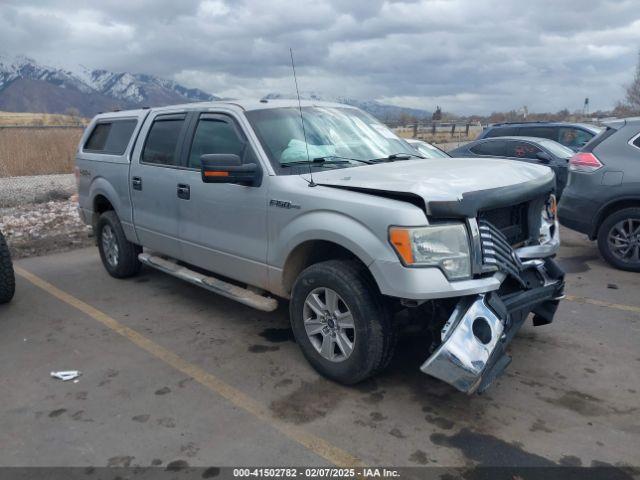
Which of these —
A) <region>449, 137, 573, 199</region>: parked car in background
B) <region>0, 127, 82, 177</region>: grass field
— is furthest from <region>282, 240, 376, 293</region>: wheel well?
<region>0, 127, 82, 177</region>: grass field

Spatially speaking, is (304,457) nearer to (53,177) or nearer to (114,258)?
(114,258)

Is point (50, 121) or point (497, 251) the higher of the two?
point (50, 121)

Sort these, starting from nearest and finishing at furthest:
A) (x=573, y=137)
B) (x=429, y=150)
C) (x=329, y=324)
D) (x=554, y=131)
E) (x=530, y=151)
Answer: (x=329, y=324)
(x=429, y=150)
(x=530, y=151)
(x=573, y=137)
(x=554, y=131)

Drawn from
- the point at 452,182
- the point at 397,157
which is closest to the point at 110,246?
the point at 397,157

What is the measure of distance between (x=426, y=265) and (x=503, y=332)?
2.17 feet

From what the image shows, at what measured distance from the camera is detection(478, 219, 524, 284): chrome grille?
327 centimetres

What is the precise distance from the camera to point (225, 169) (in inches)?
153

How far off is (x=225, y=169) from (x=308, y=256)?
866mm

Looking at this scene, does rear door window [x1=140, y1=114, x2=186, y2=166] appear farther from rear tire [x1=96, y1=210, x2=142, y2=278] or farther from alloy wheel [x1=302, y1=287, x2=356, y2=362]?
alloy wheel [x1=302, y1=287, x2=356, y2=362]

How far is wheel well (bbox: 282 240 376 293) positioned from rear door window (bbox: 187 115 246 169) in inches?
38.4

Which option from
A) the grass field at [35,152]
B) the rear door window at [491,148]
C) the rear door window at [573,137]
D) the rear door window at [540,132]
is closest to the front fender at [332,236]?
the rear door window at [491,148]

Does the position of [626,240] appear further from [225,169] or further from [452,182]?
[225,169]

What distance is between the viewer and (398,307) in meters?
3.63

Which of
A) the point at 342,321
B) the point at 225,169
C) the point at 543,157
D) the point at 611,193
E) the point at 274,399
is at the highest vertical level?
the point at 225,169
